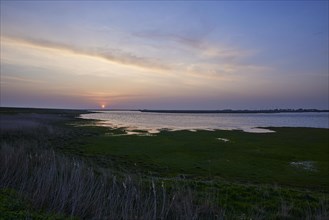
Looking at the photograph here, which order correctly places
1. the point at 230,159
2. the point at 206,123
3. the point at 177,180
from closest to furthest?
the point at 177,180 → the point at 230,159 → the point at 206,123

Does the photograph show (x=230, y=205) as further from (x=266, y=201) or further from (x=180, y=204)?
(x=180, y=204)

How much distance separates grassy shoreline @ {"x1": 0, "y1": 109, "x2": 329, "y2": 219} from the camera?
8.28 meters

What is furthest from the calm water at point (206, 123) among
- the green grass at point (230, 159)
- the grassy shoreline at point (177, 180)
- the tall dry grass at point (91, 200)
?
the tall dry grass at point (91, 200)

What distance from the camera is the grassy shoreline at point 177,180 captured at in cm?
828

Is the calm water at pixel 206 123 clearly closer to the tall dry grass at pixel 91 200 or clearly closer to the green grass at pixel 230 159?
the green grass at pixel 230 159

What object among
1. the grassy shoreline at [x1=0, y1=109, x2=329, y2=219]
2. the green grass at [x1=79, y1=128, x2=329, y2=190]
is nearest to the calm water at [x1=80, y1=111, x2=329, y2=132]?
the green grass at [x1=79, y1=128, x2=329, y2=190]

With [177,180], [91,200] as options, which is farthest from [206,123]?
[91,200]

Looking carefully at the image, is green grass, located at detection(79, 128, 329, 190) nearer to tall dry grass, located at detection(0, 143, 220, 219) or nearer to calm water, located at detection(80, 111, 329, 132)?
tall dry grass, located at detection(0, 143, 220, 219)

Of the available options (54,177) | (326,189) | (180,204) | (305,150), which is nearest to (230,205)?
(180,204)

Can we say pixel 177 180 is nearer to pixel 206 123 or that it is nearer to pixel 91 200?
pixel 91 200

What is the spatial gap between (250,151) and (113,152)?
498 inches

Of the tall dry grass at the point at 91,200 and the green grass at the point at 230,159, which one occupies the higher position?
the tall dry grass at the point at 91,200

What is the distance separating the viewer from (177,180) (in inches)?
472

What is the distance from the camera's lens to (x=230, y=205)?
35.9 feet
